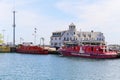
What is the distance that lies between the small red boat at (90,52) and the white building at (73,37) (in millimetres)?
45269

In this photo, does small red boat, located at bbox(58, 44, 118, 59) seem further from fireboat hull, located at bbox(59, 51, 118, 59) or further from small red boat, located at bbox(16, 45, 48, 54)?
small red boat, located at bbox(16, 45, 48, 54)

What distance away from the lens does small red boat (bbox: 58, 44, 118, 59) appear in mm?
117250

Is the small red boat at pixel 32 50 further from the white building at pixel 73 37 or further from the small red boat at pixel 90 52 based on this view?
the white building at pixel 73 37

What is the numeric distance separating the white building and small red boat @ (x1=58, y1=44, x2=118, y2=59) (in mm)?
45269

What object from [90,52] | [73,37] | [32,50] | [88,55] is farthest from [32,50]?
[90,52]

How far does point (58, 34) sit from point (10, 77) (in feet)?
424

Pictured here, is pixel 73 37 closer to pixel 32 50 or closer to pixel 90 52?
pixel 32 50

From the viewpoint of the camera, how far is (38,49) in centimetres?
15325

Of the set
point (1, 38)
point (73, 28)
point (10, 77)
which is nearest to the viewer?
point (10, 77)

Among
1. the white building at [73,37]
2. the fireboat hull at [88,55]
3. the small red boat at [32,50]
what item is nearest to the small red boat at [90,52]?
the fireboat hull at [88,55]

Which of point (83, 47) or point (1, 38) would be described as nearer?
point (83, 47)

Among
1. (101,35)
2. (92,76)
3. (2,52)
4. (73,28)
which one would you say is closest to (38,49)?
(2,52)

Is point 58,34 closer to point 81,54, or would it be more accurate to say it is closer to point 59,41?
point 59,41

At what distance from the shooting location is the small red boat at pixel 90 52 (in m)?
117
